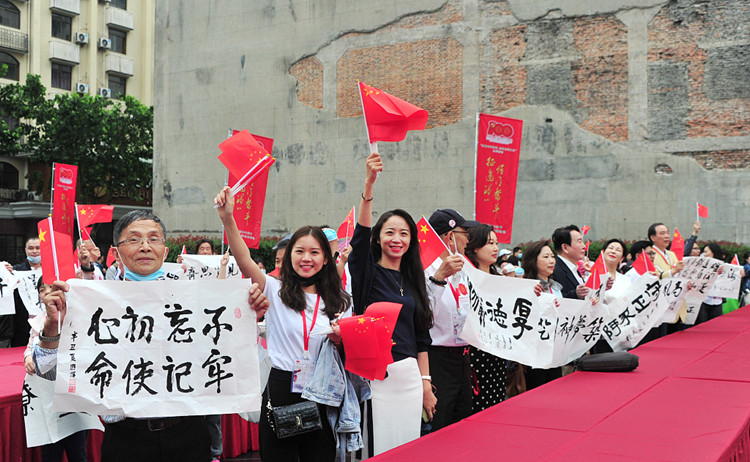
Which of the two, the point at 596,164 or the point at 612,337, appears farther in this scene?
the point at 596,164

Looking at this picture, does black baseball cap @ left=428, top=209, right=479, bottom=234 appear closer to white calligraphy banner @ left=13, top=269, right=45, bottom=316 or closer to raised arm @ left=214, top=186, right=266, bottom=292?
raised arm @ left=214, top=186, right=266, bottom=292

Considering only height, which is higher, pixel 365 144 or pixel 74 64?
pixel 74 64

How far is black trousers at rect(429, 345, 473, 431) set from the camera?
3.62m

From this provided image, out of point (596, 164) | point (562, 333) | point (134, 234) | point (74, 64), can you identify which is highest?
point (74, 64)

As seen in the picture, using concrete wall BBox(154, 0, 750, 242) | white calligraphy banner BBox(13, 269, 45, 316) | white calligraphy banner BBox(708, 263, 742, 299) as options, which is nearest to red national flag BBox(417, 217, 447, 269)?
white calligraphy banner BBox(13, 269, 45, 316)

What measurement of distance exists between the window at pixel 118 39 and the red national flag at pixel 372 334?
1287 inches

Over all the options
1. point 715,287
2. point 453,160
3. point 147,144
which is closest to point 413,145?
point 453,160

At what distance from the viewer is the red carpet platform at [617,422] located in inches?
98.7

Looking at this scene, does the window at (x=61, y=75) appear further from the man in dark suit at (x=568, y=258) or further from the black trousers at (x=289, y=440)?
the black trousers at (x=289, y=440)

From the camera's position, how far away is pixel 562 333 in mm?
4184

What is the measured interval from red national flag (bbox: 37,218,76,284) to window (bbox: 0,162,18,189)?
28544 mm

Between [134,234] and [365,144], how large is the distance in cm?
1628

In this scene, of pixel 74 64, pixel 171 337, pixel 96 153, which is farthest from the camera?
pixel 74 64

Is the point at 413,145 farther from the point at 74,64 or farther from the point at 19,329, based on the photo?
the point at 74,64
